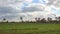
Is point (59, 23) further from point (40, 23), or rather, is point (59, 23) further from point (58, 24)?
point (40, 23)

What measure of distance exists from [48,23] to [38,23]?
1.75 m

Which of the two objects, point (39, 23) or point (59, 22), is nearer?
point (59, 22)

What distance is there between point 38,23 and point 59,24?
3.12 metres

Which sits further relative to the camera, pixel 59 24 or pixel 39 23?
pixel 39 23

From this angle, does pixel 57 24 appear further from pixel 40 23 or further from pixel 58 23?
pixel 40 23

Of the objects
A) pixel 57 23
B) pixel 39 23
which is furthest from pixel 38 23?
pixel 57 23

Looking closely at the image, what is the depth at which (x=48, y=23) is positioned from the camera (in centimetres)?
2127

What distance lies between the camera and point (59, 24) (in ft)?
67.5

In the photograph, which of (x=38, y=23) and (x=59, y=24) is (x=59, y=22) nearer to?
(x=59, y=24)

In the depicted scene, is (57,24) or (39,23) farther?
(39,23)

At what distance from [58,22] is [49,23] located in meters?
1.18

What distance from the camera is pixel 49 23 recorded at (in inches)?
842

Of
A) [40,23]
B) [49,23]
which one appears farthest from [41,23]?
[49,23]

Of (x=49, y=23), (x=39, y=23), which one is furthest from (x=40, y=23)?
(x=49, y=23)
